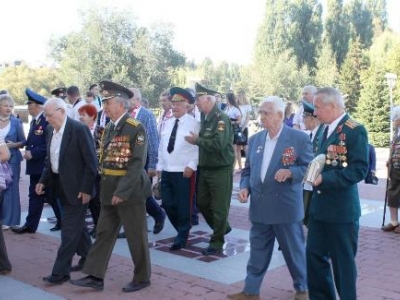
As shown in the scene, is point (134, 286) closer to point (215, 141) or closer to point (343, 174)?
point (215, 141)

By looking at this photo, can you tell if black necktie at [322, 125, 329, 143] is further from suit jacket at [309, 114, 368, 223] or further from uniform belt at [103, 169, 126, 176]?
uniform belt at [103, 169, 126, 176]

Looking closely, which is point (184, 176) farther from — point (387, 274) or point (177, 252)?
point (387, 274)

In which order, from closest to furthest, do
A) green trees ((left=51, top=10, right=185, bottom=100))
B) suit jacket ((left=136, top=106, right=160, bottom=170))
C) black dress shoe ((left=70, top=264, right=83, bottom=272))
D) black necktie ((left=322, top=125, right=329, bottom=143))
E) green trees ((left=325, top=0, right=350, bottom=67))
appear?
1. black necktie ((left=322, top=125, right=329, bottom=143))
2. black dress shoe ((left=70, top=264, right=83, bottom=272))
3. suit jacket ((left=136, top=106, right=160, bottom=170))
4. green trees ((left=51, top=10, right=185, bottom=100))
5. green trees ((left=325, top=0, right=350, bottom=67))

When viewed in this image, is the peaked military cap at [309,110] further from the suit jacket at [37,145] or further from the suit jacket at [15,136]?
the suit jacket at [15,136]

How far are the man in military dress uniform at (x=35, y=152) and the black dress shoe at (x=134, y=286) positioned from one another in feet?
8.43

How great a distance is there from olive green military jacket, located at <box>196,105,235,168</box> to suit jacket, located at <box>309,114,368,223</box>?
6.73ft

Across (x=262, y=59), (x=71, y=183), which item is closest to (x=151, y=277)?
(x=71, y=183)

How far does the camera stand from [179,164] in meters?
6.23

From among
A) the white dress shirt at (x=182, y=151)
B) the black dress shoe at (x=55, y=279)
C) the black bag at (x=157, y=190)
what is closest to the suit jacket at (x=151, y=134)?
the black bag at (x=157, y=190)

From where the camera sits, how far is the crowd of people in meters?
3.88

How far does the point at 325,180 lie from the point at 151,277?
90.9 inches

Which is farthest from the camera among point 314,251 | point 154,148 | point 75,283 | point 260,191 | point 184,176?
point 154,148

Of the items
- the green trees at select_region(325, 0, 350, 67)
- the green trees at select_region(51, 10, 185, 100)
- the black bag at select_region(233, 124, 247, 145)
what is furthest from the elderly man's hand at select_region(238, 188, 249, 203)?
the green trees at select_region(325, 0, 350, 67)

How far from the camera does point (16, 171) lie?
7578mm
